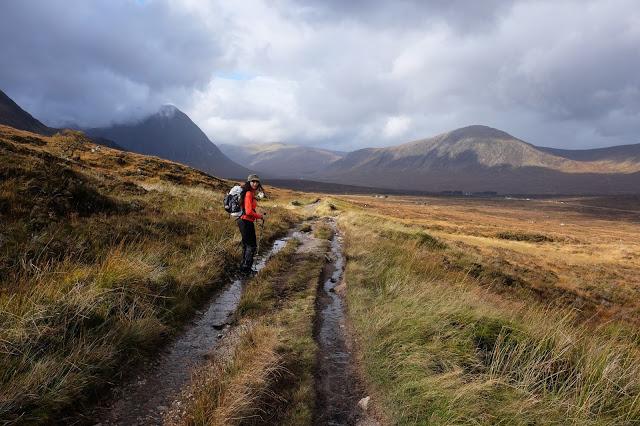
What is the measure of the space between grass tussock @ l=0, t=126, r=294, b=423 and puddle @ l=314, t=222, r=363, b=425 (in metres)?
2.89

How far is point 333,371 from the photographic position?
6.64m

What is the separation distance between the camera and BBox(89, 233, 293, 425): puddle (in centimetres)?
499

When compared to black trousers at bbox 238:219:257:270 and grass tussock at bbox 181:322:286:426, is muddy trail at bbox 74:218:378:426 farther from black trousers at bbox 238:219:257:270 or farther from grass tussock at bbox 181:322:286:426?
black trousers at bbox 238:219:257:270

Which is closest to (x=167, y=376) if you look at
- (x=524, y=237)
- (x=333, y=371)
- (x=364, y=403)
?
(x=333, y=371)

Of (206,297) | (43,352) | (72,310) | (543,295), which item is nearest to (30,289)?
(72,310)

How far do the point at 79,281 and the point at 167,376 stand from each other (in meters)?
2.53

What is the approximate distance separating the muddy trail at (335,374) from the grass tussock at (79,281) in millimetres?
2894

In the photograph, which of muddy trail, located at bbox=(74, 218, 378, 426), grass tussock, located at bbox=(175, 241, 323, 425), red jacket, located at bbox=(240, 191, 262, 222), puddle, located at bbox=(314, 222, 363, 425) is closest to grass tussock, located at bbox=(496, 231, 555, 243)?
red jacket, located at bbox=(240, 191, 262, 222)

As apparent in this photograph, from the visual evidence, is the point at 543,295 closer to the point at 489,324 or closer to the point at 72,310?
the point at 489,324

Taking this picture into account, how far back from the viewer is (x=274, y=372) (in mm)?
5977

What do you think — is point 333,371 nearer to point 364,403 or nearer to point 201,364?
point 364,403

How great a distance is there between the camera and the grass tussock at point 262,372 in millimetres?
4926

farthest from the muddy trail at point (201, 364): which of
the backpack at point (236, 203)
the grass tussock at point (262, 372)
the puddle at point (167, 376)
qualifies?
the backpack at point (236, 203)

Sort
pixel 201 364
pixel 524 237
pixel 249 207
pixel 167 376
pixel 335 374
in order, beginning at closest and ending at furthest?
pixel 167 376, pixel 201 364, pixel 335 374, pixel 249 207, pixel 524 237
